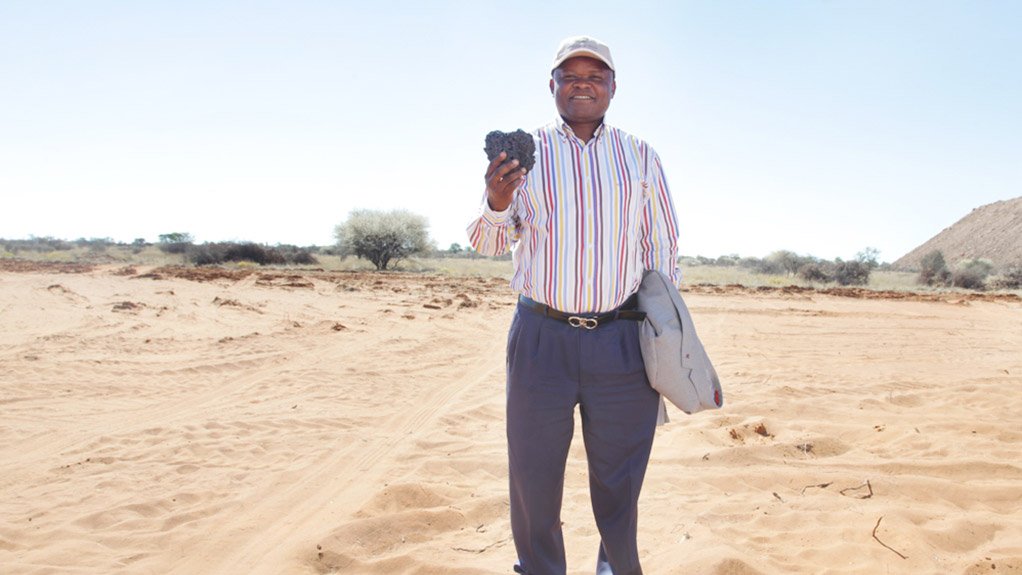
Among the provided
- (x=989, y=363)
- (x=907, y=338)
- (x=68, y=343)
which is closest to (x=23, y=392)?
(x=68, y=343)

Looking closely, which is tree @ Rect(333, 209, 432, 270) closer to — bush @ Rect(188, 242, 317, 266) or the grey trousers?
bush @ Rect(188, 242, 317, 266)

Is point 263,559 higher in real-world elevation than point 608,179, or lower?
lower

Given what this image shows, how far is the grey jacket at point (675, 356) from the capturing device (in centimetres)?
220

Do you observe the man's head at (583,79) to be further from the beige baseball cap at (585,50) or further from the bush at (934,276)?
the bush at (934,276)

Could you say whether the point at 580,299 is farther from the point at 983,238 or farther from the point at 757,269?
the point at 983,238

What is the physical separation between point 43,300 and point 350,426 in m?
10.6

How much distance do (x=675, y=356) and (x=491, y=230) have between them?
0.74m

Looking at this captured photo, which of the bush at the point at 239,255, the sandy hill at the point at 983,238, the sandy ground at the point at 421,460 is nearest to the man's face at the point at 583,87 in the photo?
the sandy ground at the point at 421,460

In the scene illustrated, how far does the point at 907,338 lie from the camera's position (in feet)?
33.3

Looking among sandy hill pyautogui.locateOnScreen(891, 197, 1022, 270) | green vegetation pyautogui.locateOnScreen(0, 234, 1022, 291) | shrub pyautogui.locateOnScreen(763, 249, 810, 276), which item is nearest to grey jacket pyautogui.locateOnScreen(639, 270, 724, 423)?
A: green vegetation pyautogui.locateOnScreen(0, 234, 1022, 291)

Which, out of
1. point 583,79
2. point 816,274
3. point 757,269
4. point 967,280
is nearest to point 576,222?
point 583,79

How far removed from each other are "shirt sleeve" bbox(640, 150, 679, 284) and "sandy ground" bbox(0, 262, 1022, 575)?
4.61ft

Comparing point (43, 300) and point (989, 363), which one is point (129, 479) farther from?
point (43, 300)

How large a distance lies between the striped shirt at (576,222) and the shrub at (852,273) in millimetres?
27818
